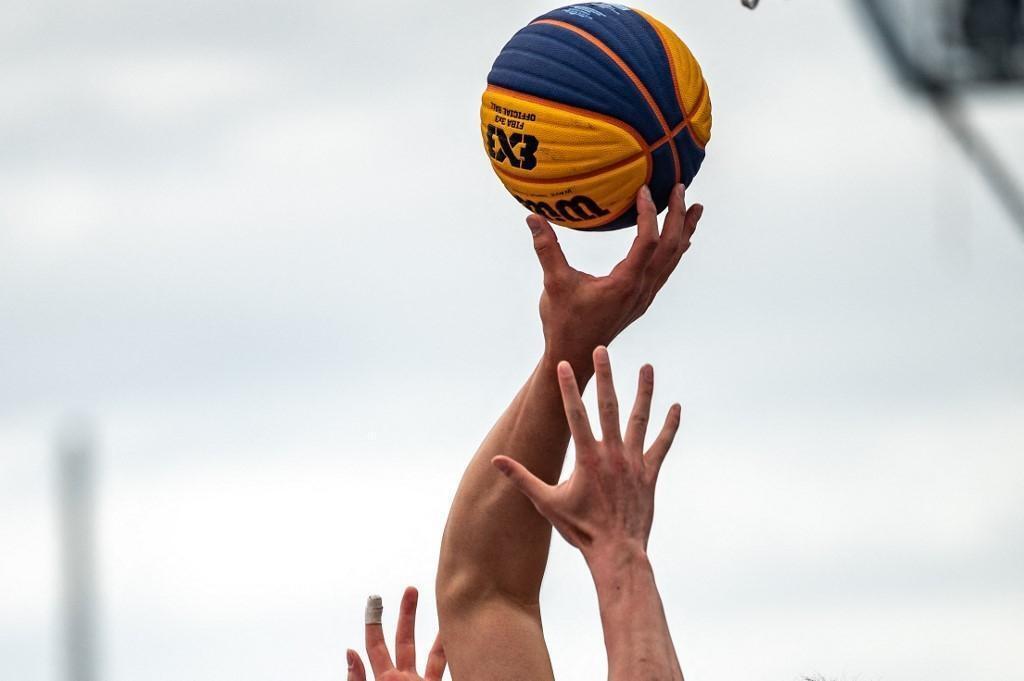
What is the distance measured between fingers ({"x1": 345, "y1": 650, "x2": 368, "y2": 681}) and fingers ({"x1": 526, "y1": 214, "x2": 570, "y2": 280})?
160 cm

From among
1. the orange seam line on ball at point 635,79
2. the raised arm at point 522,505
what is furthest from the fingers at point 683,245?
the orange seam line on ball at point 635,79

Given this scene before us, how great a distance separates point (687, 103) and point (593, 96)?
40 centimetres

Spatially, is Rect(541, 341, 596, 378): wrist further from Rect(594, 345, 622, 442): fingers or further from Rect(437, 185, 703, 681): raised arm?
Rect(594, 345, 622, 442): fingers

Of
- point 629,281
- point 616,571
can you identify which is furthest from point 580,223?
point 616,571

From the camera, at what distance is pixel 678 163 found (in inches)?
298

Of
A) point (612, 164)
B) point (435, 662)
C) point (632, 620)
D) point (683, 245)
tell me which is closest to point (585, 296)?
point (683, 245)

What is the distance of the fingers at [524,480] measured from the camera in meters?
5.82

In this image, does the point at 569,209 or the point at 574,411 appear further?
the point at 569,209

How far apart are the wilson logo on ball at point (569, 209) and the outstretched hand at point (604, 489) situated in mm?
1735

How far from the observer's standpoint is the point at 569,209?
753cm

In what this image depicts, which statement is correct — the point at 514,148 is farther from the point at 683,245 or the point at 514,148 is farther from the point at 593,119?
the point at 683,245

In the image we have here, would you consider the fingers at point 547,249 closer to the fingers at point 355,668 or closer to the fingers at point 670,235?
the fingers at point 670,235

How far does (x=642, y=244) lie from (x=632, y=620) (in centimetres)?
164

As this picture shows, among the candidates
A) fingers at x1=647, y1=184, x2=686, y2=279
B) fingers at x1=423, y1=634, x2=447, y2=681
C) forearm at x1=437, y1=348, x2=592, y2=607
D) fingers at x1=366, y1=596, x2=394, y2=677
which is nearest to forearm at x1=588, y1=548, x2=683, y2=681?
forearm at x1=437, y1=348, x2=592, y2=607
